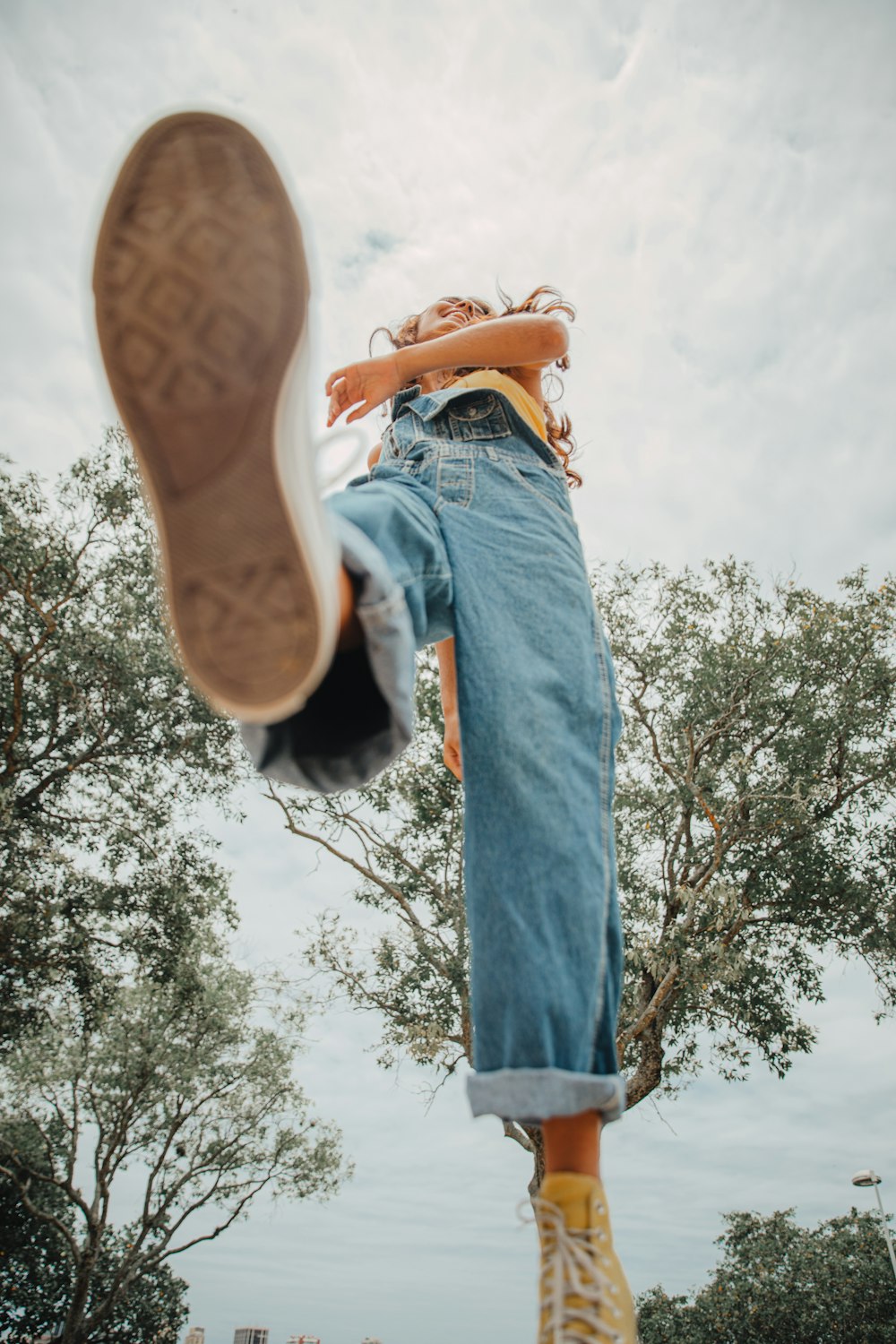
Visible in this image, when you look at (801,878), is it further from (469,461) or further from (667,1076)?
(469,461)

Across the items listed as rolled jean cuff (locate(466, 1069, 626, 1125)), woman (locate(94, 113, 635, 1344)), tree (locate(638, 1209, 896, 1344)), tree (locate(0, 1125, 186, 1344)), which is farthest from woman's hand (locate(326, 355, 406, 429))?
tree (locate(638, 1209, 896, 1344))

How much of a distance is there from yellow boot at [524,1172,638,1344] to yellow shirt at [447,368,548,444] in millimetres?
1527

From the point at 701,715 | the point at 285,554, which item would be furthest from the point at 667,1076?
the point at 285,554

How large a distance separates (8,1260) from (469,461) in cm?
1765

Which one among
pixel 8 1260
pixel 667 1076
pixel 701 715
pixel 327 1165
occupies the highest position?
pixel 701 715

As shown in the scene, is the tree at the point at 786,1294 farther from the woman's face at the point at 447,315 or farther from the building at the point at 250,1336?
the woman's face at the point at 447,315

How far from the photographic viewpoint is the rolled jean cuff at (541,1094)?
1.11 meters

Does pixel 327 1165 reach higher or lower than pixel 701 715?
lower

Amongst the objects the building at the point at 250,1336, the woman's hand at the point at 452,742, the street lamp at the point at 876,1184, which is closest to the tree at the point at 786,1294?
the street lamp at the point at 876,1184

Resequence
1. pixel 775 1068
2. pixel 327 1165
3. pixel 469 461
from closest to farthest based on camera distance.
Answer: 1. pixel 469 461
2. pixel 775 1068
3. pixel 327 1165

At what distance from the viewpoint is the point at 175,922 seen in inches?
395

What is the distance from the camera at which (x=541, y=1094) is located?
1114 mm

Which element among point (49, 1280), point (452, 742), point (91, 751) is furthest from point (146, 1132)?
point (452, 742)

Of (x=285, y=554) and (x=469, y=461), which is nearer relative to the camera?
(x=285, y=554)
